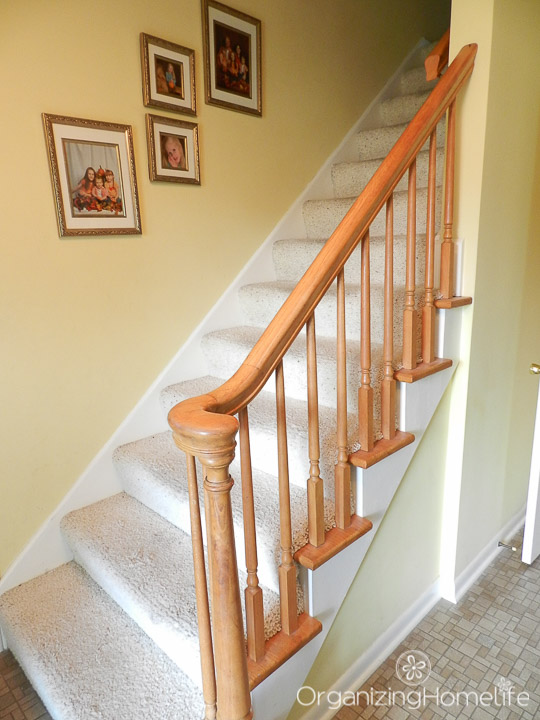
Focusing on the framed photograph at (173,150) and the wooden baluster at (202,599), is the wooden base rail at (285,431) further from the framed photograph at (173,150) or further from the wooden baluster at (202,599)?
the framed photograph at (173,150)

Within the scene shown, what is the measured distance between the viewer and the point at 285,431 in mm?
1055

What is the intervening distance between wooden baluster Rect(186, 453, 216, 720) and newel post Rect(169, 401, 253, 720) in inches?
0.7

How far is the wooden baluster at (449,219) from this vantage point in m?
1.48

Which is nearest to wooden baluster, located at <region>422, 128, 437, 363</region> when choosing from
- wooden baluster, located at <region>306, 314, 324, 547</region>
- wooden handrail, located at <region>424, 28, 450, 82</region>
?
wooden handrail, located at <region>424, 28, 450, 82</region>

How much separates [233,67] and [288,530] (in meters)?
1.86

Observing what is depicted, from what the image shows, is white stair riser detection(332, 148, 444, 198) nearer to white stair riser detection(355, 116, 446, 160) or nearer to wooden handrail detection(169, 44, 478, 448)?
white stair riser detection(355, 116, 446, 160)

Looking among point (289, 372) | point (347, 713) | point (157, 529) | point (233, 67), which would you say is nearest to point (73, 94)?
point (233, 67)

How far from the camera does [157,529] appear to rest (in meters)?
1.65

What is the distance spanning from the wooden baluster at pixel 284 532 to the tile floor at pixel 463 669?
0.57 meters

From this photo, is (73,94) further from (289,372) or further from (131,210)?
(289,372)

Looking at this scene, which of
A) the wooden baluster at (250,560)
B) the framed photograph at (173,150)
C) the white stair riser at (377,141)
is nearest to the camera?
the wooden baluster at (250,560)

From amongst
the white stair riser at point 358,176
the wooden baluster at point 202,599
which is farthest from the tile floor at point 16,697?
the white stair riser at point 358,176

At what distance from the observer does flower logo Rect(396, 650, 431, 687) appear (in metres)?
1.55

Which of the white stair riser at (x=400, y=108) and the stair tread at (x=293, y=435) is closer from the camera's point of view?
the stair tread at (x=293, y=435)
